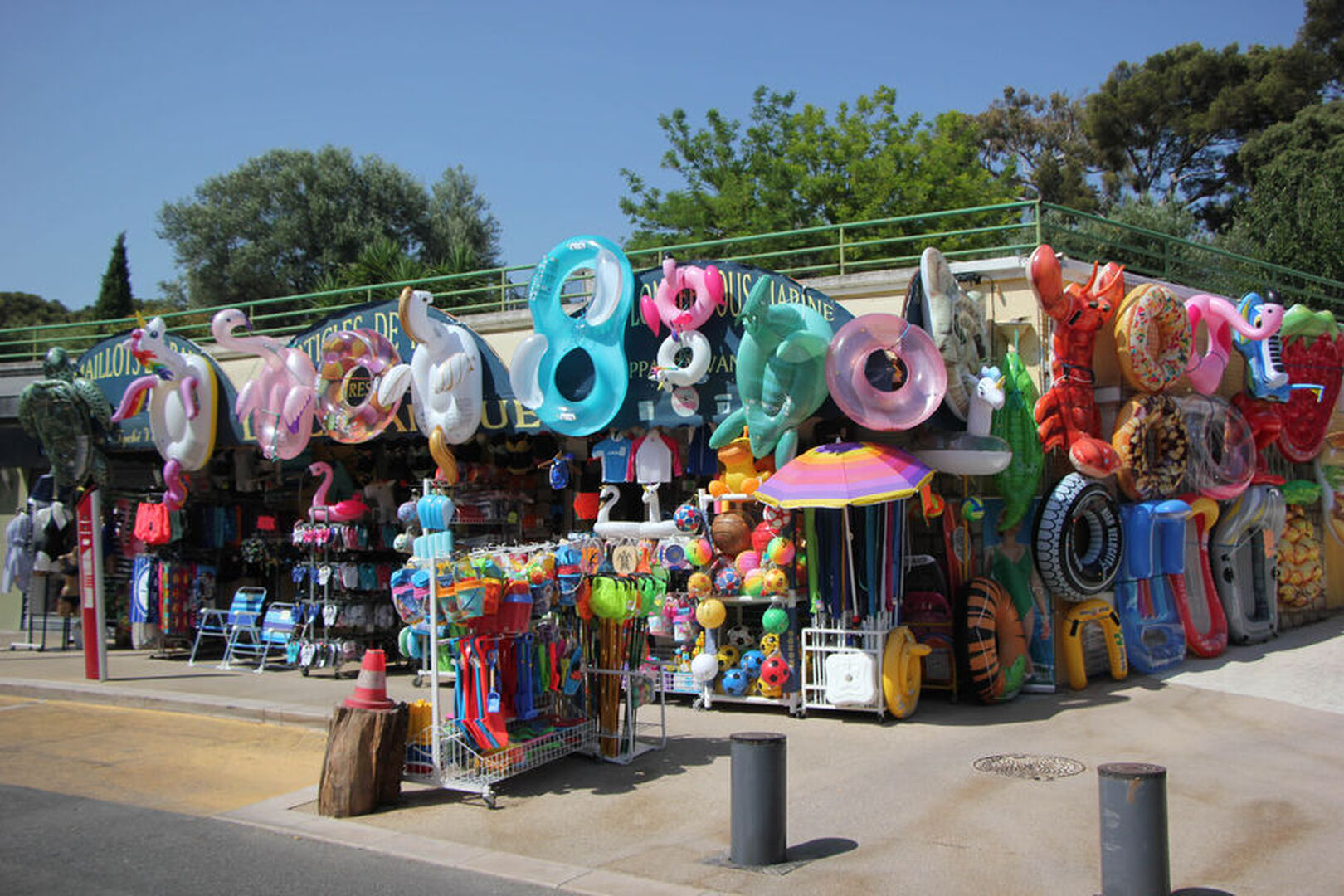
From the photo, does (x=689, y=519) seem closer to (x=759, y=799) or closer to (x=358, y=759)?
(x=358, y=759)

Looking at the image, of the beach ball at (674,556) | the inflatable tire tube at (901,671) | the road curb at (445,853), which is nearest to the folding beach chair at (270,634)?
the beach ball at (674,556)

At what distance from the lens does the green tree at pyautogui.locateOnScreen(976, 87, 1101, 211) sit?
42.6 metres

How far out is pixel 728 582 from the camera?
37.8 feet

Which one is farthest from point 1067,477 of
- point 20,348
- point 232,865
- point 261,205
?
point 261,205

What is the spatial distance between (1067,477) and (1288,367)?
17.6 ft

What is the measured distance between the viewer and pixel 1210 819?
7492 mm

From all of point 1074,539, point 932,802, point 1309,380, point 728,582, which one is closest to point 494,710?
point 932,802

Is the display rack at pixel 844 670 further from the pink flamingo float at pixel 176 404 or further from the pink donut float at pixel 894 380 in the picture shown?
the pink flamingo float at pixel 176 404

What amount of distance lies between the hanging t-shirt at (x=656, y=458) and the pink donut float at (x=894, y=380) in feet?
7.97

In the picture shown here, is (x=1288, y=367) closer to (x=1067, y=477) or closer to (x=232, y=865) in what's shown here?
(x=1067, y=477)

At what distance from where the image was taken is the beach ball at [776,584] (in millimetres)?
11094

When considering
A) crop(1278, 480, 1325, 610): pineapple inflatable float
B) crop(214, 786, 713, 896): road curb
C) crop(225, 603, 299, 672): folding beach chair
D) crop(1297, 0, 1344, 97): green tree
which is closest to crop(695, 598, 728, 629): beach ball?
crop(214, 786, 713, 896): road curb

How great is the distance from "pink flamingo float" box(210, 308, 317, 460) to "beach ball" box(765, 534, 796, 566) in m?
6.69

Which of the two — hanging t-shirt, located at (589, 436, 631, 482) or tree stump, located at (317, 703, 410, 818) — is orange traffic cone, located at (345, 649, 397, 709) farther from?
hanging t-shirt, located at (589, 436, 631, 482)
